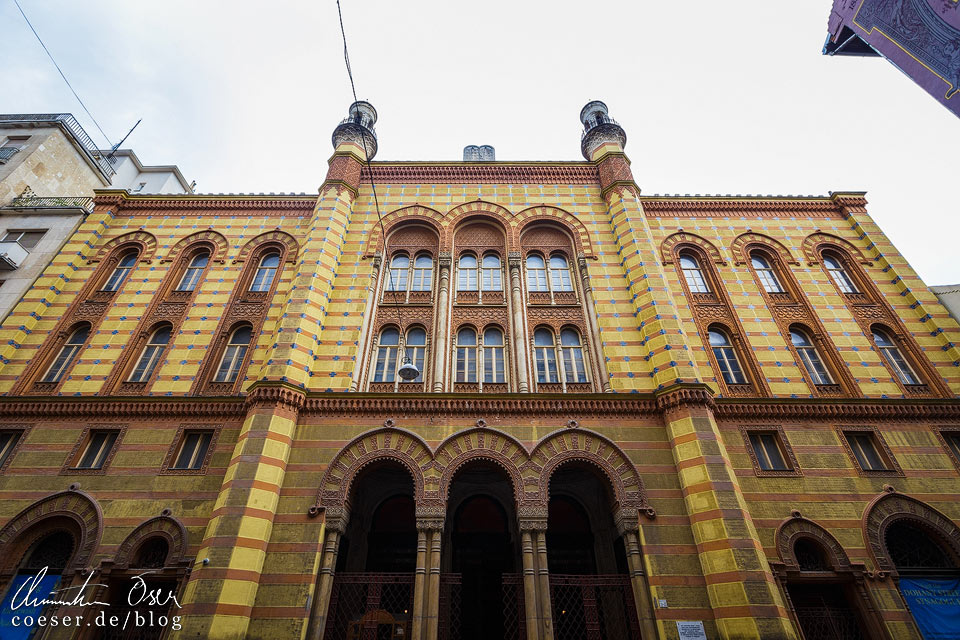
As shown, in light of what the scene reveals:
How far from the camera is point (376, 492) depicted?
15.0m

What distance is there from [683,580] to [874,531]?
566 centimetres

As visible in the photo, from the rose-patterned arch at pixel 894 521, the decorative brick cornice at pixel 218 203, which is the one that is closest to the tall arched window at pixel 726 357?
the rose-patterned arch at pixel 894 521

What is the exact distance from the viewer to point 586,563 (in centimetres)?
1422

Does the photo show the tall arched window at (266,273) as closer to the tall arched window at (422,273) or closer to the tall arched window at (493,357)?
the tall arched window at (422,273)

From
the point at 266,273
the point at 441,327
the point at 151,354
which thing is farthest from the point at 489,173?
the point at 151,354

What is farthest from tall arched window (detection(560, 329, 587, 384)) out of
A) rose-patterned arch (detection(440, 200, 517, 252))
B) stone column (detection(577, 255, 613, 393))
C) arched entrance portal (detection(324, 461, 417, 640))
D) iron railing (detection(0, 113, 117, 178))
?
iron railing (detection(0, 113, 117, 178))

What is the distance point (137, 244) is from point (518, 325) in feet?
51.8

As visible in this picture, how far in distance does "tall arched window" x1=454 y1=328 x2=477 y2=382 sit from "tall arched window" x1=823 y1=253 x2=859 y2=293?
46.2 ft

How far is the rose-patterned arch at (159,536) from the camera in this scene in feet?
37.6

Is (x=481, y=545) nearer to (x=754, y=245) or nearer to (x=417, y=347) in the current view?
(x=417, y=347)

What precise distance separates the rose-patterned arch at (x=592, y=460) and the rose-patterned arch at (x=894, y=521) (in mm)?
5937

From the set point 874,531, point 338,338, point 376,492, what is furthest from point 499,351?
point 874,531

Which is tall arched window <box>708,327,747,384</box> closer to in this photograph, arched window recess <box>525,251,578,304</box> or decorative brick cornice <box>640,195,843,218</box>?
arched window recess <box>525,251,578,304</box>

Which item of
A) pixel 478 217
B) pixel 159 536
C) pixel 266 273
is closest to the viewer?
pixel 159 536
